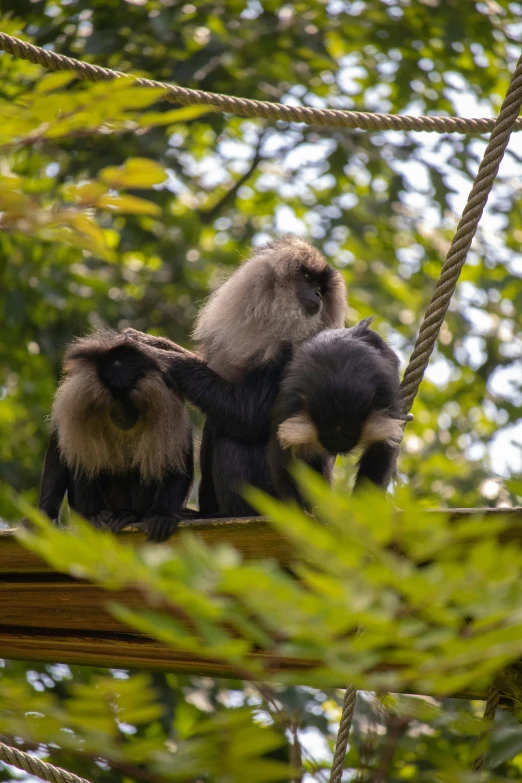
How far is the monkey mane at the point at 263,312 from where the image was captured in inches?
146

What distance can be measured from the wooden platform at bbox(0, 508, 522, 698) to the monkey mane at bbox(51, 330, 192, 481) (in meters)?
0.47

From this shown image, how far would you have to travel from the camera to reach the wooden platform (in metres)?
2.54

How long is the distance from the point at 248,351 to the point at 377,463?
85cm

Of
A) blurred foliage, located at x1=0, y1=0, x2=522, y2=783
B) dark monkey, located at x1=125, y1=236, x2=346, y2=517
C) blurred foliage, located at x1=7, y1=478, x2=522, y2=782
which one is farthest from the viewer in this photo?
blurred foliage, located at x1=0, y1=0, x2=522, y2=783

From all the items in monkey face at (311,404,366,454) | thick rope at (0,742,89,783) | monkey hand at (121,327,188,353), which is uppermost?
monkey hand at (121,327,188,353)

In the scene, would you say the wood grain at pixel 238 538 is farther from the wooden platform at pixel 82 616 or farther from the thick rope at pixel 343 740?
the thick rope at pixel 343 740

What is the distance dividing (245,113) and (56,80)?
2745mm

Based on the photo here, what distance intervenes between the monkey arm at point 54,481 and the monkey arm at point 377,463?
3.99ft

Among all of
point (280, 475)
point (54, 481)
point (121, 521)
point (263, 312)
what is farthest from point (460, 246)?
point (54, 481)

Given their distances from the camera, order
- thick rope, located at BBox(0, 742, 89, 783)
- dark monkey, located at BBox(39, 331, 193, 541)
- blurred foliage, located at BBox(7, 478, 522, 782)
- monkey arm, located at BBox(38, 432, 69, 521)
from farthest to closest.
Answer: monkey arm, located at BBox(38, 432, 69, 521) < dark monkey, located at BBox(39, 331, 193, 541) < thick rope, located at BBox(0, 742, 89, 783) < blurred foliage, located at BBox(7, 478, 522, 782)

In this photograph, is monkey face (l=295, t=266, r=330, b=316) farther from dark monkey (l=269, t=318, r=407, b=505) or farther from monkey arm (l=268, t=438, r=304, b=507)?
monkey arm (l=268, t=438, r=304, b=507)

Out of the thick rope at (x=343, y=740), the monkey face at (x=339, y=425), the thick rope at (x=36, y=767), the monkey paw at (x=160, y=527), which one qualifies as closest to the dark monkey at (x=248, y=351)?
the monkey paw at (x=160, y=527)

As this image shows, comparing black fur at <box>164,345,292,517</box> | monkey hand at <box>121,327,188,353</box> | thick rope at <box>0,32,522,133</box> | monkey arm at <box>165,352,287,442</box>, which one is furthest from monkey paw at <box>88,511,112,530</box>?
thick rope at <box>0,32,522,133</box>

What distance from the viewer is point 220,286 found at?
422 cm
